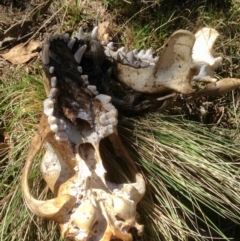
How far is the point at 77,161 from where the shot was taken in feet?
5.07

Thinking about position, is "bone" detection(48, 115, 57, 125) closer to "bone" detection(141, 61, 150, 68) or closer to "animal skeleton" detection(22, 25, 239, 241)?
"animal skeleton" detection(22, 25, 239, 241)

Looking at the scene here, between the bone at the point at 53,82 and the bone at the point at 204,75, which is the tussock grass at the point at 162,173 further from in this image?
the bone at the point at 53,82

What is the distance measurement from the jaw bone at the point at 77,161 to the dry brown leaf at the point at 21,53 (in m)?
0.39

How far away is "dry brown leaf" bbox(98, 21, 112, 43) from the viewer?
199cm

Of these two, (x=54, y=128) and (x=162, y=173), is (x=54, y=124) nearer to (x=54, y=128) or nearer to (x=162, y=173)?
(x=54, y=128)

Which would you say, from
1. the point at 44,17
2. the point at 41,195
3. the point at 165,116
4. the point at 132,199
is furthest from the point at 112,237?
the point at 44,17

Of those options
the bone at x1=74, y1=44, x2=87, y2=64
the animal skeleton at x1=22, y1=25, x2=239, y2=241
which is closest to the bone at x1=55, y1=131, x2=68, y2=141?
the animal skeleton at x1=22, y1=25, x2=239, y2=241

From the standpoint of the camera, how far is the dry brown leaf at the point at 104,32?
1.99 metres

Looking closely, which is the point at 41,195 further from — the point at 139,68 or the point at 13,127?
the point at 139,68

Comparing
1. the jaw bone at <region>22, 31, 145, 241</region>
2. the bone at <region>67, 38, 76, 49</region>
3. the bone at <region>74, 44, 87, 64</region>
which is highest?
the bone at <region>67, 38, 76, 49</region>

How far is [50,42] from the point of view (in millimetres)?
1630

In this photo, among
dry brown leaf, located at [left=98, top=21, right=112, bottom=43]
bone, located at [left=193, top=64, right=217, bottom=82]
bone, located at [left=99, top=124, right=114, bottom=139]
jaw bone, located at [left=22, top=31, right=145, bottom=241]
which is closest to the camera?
jaw bone, located at [left=22, top=31, right=145, bottom=241]

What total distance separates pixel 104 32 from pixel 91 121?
0.53m

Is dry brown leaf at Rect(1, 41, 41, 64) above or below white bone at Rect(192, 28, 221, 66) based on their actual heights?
above
